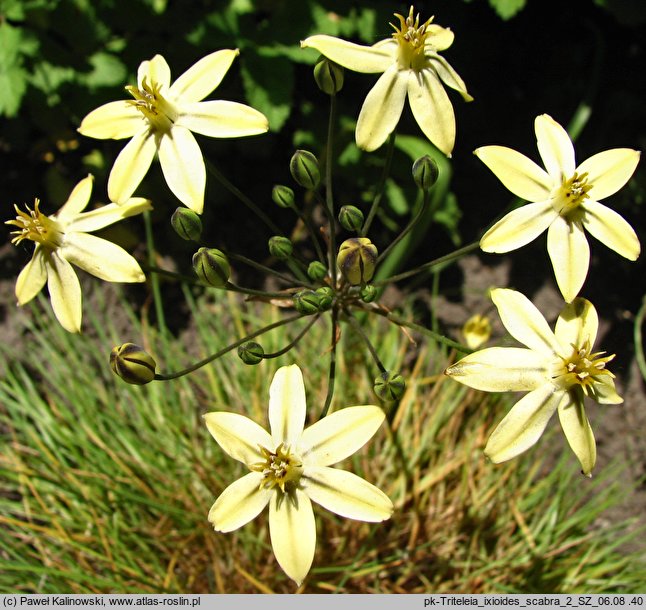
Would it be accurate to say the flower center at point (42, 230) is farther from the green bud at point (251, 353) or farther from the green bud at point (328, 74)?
the green bud at point (328, 74)

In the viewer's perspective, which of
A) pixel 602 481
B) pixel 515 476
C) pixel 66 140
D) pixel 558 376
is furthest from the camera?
pixel 66 140

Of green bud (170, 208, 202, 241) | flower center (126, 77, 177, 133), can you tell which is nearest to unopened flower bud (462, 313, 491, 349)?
green bud (170, 208, 202, 241)

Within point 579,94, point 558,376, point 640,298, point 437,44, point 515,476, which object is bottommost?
point 558,376

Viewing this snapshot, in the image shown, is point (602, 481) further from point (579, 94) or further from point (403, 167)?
point (579, 94)

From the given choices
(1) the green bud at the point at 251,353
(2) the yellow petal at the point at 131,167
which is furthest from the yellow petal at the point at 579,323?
(2) the yellow petal at the point at 131,167

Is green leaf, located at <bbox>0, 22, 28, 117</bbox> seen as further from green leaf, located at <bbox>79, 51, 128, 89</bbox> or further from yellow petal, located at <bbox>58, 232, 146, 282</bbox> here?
yellow petal, located at <bbox>58, 232, 146, 282</bbox>

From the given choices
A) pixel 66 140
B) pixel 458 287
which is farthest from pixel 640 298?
pixel 66 140

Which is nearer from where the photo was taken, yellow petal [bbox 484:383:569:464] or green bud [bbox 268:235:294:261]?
yellow petal [bbox 484:383:569:464]
